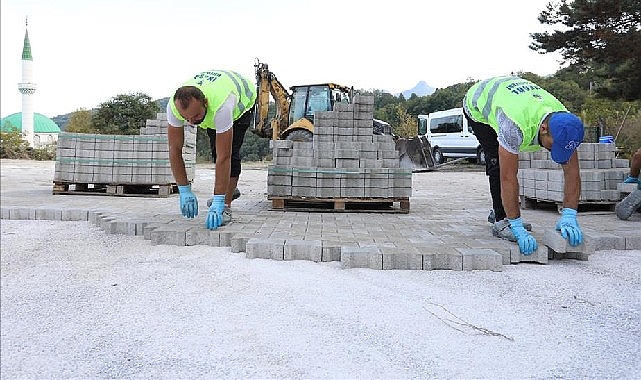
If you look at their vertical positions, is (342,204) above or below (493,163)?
below

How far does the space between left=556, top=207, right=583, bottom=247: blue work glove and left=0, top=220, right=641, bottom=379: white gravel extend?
189mm

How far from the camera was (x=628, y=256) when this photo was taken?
408 centimetres

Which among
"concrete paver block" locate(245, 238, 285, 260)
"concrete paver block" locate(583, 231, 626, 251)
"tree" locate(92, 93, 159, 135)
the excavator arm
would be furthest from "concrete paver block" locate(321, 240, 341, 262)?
"tree" locate(92, 93, 159, 135)

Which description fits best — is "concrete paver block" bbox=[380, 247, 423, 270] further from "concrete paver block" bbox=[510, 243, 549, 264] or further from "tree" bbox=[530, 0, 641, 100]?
"tree" bbox=[530, 0, 641, 100]

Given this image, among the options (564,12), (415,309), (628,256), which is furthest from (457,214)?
(564,12)

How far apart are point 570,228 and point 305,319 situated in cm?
223

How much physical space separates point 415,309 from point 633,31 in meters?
10.1

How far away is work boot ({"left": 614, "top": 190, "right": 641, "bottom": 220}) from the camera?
5.51 metres

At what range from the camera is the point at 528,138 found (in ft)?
12.5

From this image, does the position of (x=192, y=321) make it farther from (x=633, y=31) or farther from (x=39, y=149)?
(x=39, y=149)

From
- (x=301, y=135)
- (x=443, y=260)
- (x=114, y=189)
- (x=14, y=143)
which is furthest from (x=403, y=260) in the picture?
(x=301, y=135)

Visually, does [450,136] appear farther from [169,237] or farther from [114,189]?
[169,237]

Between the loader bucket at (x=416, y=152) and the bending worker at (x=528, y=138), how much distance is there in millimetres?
16641

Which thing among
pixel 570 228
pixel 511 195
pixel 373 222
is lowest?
pixel 373 222
